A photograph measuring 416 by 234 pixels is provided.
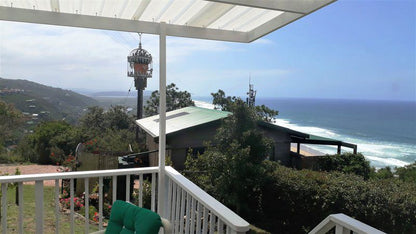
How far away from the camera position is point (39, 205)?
220 cm

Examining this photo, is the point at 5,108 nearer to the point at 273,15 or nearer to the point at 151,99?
the point at 151,99

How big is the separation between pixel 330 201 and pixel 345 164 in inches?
163

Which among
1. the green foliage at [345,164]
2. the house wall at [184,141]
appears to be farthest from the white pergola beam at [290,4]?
the green foliage at [345,164]

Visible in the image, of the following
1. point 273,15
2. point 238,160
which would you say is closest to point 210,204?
point 273,15

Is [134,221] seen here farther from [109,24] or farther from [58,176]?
[109,24]

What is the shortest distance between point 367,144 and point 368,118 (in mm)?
20143

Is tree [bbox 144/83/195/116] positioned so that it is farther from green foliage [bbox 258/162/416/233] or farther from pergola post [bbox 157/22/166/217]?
pergola post [bbox 157/22/166/217]

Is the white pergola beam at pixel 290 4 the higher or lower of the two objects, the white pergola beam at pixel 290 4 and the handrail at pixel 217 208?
the higher

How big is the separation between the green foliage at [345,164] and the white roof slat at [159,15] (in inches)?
290

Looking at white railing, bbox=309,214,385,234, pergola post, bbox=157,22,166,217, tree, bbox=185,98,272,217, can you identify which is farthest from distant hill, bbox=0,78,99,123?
white railing, bbox=309,214,385,234

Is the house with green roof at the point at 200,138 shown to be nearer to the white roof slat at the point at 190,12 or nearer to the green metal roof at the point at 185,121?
the green metal roof at the point at 185,121

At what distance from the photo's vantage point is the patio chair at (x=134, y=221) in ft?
5.11

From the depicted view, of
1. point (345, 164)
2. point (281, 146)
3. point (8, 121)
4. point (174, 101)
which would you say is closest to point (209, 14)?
point (281, 146)

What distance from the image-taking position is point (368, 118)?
171 ft
